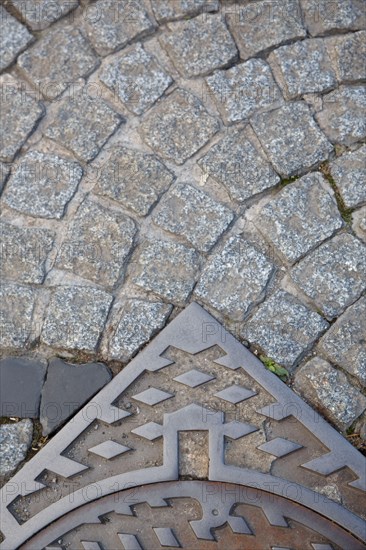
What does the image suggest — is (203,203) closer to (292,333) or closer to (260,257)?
(260,257)

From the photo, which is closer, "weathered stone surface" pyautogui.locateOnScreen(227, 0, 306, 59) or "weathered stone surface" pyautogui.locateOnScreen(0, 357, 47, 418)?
"weathered stone surface" pyautogui.locateOnScreen(0, 357, 47, 418)

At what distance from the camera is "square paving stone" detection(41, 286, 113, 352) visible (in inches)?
111

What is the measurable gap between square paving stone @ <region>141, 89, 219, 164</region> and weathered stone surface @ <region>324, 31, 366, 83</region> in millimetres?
625

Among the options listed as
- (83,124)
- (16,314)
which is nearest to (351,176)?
(83,124)

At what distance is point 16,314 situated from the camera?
287 centimetres

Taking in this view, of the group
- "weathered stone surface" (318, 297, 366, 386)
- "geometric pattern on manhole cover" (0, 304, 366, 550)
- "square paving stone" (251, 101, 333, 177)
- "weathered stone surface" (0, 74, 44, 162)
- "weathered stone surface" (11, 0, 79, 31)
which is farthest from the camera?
"weathered stone surface" (11, 0, 79, 31)

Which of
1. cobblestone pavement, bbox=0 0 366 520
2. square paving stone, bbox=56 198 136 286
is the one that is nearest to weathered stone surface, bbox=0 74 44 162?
cobblestone pavement, bbox=0 0 366 520

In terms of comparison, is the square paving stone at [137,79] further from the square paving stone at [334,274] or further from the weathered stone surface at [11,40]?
the square paving stone at [334,274]

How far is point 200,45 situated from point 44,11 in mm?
783

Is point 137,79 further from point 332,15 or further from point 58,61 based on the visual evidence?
point 332,15

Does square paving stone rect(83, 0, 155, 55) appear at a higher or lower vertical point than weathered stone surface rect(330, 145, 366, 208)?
higher

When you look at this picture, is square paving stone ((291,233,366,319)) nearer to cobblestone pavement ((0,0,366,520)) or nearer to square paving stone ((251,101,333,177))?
cobblestone pavement ((0,0,366,520))

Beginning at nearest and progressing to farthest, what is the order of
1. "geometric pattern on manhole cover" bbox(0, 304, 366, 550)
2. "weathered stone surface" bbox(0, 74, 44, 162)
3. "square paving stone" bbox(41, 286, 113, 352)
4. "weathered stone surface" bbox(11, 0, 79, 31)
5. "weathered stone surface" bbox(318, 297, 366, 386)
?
"geometric pattern on manhole cover" bbox(0, 304, 366, 550) < "weathered stone surface" bbox(318, 297, 366, 386) < "square paving stone" bbox(41, 286, 113, 352) < "weathered stone surface" bbox(0, 74, 44, 162) < "weathered stone surface" bbox(11, 0, 79, 31)

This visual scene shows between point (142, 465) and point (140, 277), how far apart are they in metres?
0.80
